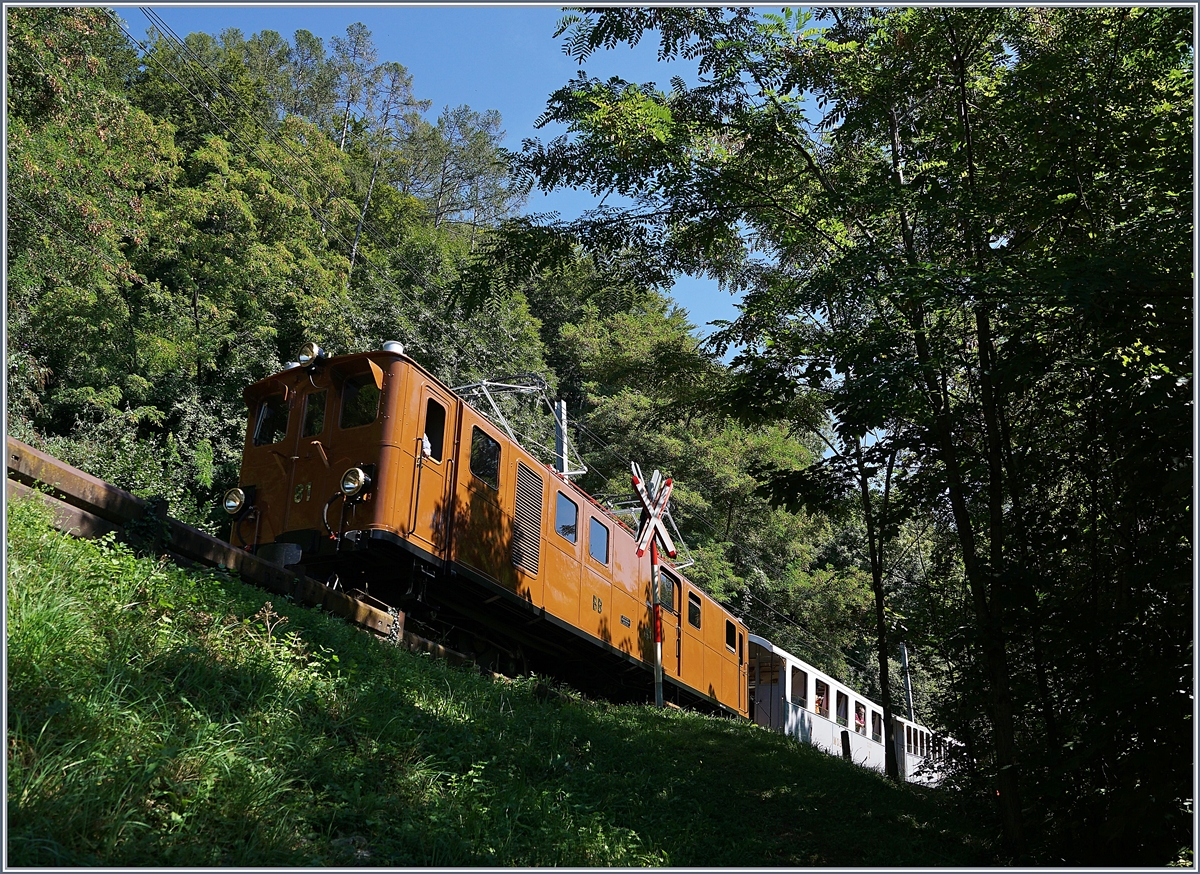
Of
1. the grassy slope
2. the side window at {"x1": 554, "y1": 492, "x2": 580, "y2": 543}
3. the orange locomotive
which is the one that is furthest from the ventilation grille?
the grassy slope

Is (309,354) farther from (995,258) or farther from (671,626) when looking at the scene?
(671,626)

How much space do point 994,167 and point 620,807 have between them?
6041 millimetres

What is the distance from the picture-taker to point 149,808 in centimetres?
394

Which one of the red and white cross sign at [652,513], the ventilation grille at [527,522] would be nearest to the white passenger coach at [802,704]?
the red and white cross sign at [652,513]

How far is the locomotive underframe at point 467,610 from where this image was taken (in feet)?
30.0

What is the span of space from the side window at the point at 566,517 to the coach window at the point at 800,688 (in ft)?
35.0

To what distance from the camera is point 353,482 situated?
8.84m

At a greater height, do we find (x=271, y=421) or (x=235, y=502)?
(x=271, y=421)

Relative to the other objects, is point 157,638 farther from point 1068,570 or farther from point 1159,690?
point 1068,570

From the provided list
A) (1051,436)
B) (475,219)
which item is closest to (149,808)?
(1051,436)

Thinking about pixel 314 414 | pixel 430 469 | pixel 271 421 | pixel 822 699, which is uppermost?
pixel 271 421

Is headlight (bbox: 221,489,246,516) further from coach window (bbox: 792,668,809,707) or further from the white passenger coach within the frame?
coach window (bbox: 792,668,809,707)

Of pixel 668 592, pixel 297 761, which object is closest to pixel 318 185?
pixel 668 592

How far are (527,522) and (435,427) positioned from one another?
A: 194 centimetres
